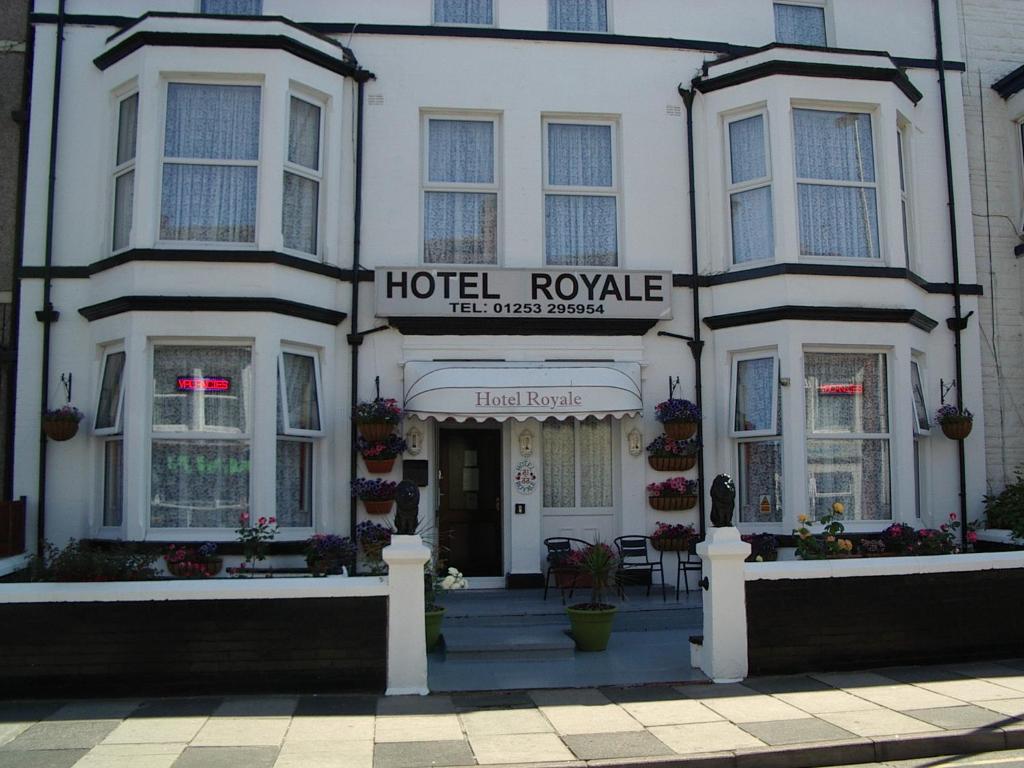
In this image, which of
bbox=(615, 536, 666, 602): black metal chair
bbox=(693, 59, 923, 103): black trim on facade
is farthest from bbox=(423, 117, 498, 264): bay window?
bbox=(615, 536, 666, 602): black metal chair

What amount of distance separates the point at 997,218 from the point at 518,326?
283 inches

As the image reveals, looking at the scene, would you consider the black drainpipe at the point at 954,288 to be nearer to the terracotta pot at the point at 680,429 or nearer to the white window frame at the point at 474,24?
the terracotta pot at the point at 680,429

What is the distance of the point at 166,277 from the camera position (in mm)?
10852

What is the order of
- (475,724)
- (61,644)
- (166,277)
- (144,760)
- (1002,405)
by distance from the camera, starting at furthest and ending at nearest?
1. (1002,405)
2. (166,277)
3. (61,644)
4. (475,724)
5. (144,760)

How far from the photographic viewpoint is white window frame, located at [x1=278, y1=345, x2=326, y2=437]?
11.0m

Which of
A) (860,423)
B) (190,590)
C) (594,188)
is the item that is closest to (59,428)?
(190,590)

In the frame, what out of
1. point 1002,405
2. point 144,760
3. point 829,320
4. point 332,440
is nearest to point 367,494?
point 332,440

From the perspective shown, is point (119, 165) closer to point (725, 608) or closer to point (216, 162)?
point (216, 162)

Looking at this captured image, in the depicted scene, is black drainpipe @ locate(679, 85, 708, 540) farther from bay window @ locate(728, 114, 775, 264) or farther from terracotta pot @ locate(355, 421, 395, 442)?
terracotta pot @ locate(355, 421, 395, 442)

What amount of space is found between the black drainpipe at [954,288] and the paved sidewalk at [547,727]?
4674mm

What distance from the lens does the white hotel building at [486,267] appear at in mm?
10938

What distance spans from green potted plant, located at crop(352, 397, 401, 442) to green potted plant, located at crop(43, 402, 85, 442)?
3.28m

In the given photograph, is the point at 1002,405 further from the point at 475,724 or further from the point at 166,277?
the point at 166,277

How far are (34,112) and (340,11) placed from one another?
4.11m
